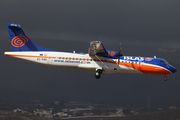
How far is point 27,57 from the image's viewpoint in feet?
121

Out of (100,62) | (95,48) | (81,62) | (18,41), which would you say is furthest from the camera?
(18,41)

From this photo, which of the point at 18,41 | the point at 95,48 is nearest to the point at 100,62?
the point at 95,48

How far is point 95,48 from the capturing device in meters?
34.0

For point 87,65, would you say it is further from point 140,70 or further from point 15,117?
point 15,117

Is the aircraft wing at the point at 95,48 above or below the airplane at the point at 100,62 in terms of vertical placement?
above

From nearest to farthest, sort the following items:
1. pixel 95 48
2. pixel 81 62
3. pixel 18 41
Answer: pixel 95 48
pixel 81 62
pixel 18 41

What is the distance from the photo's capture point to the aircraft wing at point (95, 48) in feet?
107

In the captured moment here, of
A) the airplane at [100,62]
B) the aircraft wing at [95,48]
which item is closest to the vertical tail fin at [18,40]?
the airplane at [100,62]

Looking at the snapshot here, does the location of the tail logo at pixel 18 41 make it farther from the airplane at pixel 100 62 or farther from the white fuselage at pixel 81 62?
the white fuselage at pixel 81 62

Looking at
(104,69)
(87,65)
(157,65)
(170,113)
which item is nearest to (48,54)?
(87,65)

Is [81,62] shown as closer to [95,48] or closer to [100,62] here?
[100,62]

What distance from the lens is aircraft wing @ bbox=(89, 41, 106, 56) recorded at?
32578 mm

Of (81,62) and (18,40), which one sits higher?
(18,40)

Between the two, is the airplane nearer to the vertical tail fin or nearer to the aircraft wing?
the aircraft wing
